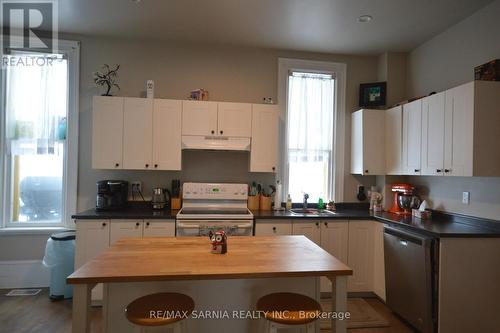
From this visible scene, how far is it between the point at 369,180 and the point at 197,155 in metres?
2.34

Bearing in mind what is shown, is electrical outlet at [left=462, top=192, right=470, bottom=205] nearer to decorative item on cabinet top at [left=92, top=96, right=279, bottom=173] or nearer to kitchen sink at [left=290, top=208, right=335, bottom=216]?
kitchen sink at [left=290, top=208, right=335, bottom=216]

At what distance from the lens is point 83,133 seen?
3.37m

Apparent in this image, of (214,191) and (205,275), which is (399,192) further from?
(205,275)

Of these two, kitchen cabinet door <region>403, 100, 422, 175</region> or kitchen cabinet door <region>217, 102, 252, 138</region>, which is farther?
kitchen cabinet door <region>217, 102, 252, 138</region>

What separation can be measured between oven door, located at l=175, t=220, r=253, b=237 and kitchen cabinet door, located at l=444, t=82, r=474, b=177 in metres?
1.97

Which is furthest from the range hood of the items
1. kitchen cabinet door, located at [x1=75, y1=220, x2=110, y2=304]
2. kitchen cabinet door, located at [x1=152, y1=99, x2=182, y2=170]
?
kitchen cabinet door, located at [x1=75, y1=220, x2=110, y2=304]

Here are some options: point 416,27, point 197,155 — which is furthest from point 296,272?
point 416,27

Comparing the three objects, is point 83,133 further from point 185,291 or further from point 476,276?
point 476,276

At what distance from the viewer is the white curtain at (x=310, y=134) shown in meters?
3.70

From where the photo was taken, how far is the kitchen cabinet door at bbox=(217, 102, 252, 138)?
3221 millimetres

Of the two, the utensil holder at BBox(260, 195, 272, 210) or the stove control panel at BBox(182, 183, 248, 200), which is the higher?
the stove control panel at BBox(182, 183, 248, 200)

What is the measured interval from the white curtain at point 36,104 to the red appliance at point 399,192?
13.3 ft

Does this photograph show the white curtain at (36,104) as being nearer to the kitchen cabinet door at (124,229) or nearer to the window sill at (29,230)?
the window sill at (29,230)

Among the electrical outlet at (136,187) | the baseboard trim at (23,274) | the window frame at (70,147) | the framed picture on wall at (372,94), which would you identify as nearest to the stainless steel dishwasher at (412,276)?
the framed picture on wall at (372,94)
